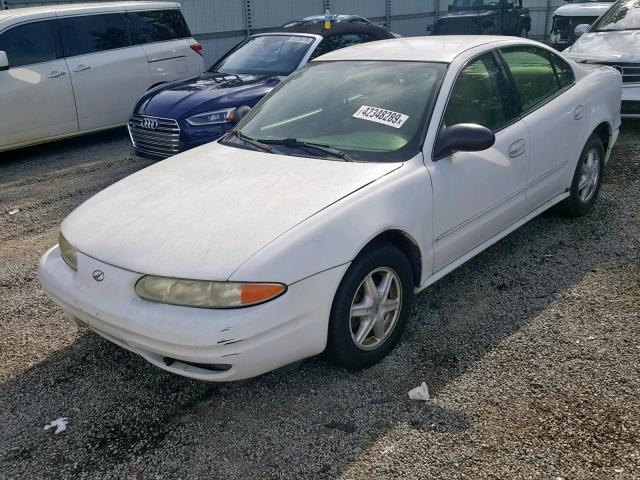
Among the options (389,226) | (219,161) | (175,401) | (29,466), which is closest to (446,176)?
(389,226)

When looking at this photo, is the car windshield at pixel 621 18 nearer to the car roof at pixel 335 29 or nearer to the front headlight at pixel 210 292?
the car roof at pixel 335 29

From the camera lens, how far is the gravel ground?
273cm

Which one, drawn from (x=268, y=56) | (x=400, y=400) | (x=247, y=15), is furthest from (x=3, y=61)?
(x=247, y=15)

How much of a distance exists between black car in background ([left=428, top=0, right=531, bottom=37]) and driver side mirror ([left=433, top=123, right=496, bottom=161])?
13677mm

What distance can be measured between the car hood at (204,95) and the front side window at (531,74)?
10.4 ft

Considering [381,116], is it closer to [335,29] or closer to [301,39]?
[301,39]

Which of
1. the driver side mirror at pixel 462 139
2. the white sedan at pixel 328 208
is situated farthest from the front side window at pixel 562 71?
the driver side mirror at pixel 462 139

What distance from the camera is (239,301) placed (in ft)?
8.93

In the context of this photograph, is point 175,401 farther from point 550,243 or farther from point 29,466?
point 550,243

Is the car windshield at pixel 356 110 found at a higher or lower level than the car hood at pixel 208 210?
higher

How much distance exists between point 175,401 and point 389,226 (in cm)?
139

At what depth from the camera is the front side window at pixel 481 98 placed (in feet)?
12.5

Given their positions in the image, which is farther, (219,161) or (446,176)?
(219,161)

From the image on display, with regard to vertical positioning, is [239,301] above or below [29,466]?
above
